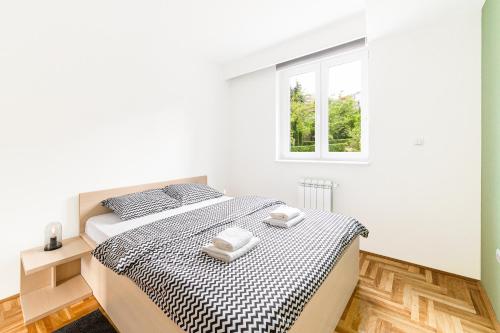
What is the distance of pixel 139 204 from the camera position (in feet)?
7.50

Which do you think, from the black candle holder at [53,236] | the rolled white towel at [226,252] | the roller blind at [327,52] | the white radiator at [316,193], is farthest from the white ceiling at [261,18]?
the black candle holder at [53,236]

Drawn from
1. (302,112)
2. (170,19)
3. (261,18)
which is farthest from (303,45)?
(170,19)

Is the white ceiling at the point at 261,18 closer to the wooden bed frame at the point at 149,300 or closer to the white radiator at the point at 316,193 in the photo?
the white radiator at the point at 316,193

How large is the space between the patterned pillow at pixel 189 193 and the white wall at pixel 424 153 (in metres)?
1.45

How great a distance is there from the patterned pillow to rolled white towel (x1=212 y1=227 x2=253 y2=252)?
1.27m

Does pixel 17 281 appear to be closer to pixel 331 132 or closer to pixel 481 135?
pixel 331 132

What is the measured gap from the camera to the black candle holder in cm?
198

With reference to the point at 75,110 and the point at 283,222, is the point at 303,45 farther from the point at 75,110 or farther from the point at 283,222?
the point at 75,110

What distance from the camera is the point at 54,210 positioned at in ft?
6.87

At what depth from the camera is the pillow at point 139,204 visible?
2182 millimetres

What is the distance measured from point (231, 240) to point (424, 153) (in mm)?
2099

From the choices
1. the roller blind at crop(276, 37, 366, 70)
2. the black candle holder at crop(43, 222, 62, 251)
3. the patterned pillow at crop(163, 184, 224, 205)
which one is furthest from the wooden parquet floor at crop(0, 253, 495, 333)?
the roller blind at crop(276, 37, 366, 70)

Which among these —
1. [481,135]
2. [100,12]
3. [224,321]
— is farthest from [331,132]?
[100,12]

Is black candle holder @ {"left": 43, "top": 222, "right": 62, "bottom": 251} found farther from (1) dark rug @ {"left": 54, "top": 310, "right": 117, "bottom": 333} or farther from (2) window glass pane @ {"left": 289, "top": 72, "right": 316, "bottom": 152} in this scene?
(2) window glass pane @ {"left": 289, "top": 72, "right": 316, "bottom": 152}
